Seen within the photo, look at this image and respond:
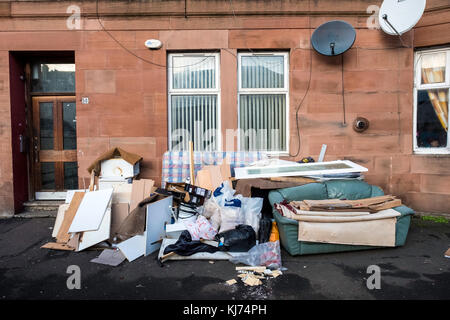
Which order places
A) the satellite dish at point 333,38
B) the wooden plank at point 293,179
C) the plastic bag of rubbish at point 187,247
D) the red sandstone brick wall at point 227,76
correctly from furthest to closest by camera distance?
the red sandstone brick wall at point 227,76 → the satellite dish at point 333,38 → the wooden plank at point 293,179 → the plastic bag of rubbish at point 187,247

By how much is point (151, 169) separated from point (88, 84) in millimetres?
1944

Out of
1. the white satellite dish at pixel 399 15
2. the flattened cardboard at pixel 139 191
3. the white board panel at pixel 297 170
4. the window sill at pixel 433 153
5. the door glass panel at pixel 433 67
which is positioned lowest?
the flattened cardboard at pixel 139 191

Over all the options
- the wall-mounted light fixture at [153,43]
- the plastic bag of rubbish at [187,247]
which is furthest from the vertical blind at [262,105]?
the plastic bag of rubbish at [187,247]

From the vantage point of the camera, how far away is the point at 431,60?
525cm

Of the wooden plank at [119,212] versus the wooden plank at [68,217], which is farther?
the wooden plank at [119,212]

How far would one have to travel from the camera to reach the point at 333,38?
507cm

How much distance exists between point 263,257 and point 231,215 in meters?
0.69

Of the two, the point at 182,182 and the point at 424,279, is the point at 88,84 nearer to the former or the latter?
the point at 182,182

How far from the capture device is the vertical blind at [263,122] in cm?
549

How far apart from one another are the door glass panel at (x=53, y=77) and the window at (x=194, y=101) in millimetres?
2092

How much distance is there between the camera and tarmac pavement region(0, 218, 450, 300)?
262 centimetres

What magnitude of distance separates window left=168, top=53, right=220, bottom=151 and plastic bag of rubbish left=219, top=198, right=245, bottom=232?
1881 mm

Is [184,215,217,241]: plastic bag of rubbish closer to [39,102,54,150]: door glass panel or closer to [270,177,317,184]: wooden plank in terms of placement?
[270,177,317,184]: wooden plank

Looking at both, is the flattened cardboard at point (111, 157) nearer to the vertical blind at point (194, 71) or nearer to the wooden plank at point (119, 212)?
the wooden plank at point (119, 212)
